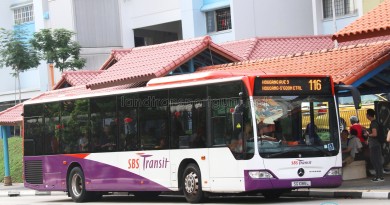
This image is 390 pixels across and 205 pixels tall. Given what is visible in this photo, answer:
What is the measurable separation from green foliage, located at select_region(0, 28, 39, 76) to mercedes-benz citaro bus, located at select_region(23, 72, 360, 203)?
2762 cm

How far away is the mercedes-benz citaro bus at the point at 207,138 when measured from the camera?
1873cm

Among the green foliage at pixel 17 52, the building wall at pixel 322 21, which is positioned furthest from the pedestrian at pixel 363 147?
the green foliage at pixel 17 52

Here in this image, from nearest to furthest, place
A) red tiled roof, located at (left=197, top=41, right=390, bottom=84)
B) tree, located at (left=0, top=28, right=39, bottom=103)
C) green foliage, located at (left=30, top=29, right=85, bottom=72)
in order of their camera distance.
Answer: red tiled roof, located at (left=197, top=41, right=390, bottom=84)
green foliage, located at (left=30, top=29, right=85, bottom=72)
tree, located at (left=0, top=28, right=39, bottom=103)

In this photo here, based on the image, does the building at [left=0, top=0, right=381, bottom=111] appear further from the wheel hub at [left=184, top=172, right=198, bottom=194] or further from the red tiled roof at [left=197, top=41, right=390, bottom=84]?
the wheel hub at [left=184, top=172, right=198, bottom=194]

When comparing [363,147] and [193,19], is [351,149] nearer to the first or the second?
[363,147]

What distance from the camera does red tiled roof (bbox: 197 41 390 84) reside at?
2148cm

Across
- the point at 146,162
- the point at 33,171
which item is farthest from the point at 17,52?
the point at 146,162

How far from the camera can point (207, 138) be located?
19.8 metres

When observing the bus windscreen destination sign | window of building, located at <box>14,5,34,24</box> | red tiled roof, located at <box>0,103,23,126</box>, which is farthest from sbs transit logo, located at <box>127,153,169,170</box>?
window of building, located at <box>14,5,34,24</box>

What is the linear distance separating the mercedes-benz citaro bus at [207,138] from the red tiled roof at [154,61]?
348 cm

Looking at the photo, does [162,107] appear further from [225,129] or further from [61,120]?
[61,120]

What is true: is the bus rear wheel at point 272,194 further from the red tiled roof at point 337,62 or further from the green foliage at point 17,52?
the green foliage at point 17,52

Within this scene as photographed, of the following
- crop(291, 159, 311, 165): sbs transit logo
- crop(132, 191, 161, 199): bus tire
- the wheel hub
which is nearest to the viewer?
crop(291, 159, 311, 165): sbs transit logo

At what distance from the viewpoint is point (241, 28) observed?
4372 centimetres
